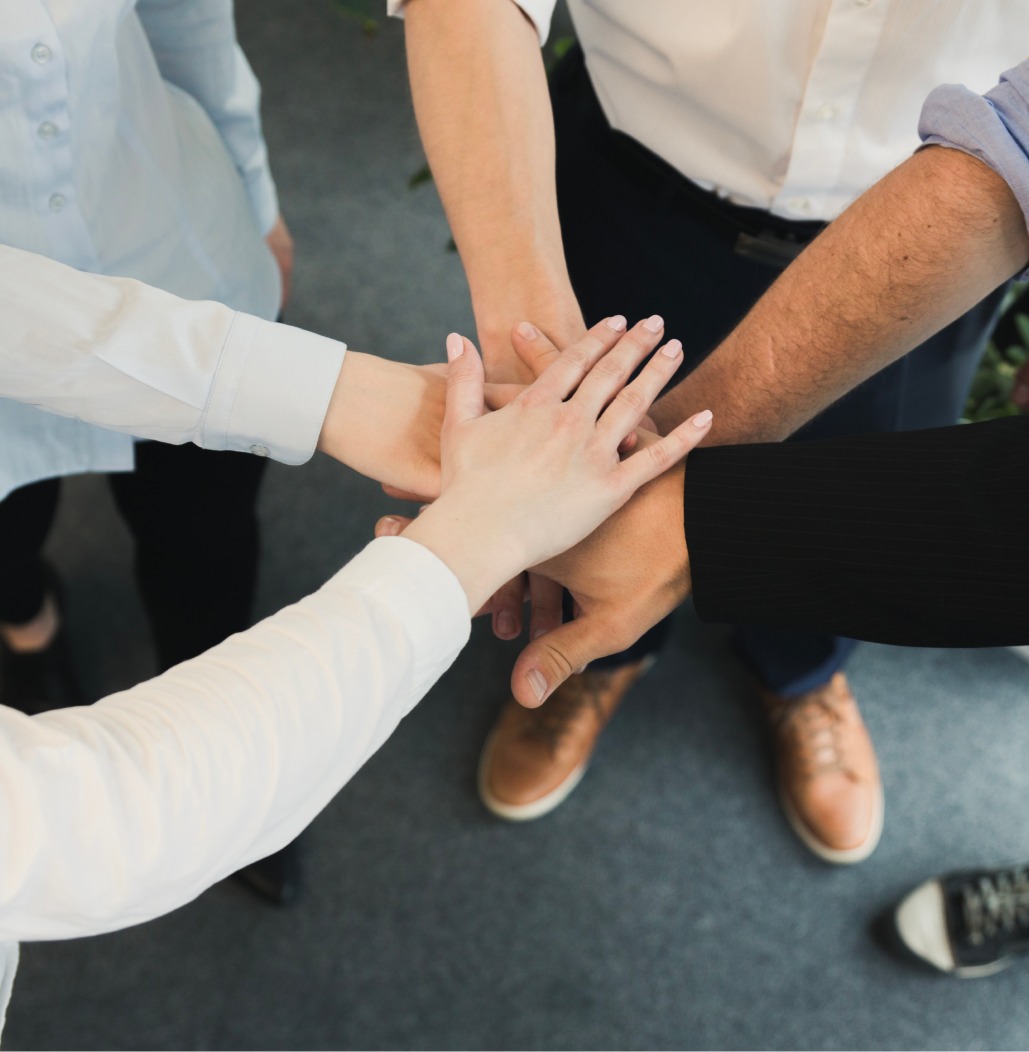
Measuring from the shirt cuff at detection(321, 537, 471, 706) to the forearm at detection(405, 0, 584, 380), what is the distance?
358 millimetres

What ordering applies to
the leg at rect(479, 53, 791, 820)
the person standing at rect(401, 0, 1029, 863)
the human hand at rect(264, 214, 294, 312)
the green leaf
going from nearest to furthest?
the person standing at rect(401, 0, 1029, 863) < the leg at rect(479, 53, 791, 820) < the human hand at rect(264, 214, 294, 312) < the green leaf

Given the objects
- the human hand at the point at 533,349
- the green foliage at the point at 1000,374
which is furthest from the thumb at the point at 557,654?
the green foliage at the point at 1000,374

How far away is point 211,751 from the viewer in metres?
0.64

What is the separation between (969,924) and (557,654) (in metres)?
1.04

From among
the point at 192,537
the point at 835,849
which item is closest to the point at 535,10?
the point at 192,537

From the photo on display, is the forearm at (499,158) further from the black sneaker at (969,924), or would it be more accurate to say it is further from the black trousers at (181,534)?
the black sneaker at (969,924)

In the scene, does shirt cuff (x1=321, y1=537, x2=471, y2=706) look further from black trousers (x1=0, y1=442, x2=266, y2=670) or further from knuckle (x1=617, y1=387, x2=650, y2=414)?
black trousers (x1=0, y1=442, x2=266, y2=670)

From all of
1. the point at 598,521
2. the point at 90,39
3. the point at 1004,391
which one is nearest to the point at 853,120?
the point at 598,521

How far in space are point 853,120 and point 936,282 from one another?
0.22 metres

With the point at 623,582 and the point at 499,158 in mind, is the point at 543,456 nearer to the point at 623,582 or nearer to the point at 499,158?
the point at 623,582

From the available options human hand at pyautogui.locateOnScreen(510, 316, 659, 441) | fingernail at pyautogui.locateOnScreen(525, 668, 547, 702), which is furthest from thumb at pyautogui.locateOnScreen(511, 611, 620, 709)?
human hand at pyautogui.locateOnScreen(510, 316, 659, 441)

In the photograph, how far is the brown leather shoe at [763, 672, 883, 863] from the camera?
166cm

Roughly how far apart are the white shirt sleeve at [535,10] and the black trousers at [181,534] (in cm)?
54

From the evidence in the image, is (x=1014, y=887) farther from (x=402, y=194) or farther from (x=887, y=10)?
(x=402, y=194)
